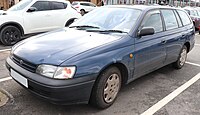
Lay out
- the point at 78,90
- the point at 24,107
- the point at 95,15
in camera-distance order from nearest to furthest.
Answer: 1. the point at 78,90
2. the point at 24,107
3. the point at 95,15

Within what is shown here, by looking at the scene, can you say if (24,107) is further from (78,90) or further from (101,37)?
(101,37)

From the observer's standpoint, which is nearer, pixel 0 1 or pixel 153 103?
pixel 153 103

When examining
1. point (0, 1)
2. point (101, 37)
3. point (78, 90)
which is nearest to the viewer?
point (78, 90)

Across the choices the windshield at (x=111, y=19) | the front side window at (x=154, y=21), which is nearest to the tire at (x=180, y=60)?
the front side window at (x=154, y=21)

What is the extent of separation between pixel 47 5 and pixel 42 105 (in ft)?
18.9

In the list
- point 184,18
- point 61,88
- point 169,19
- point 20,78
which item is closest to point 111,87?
point 61,88

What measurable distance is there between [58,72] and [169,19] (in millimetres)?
3039

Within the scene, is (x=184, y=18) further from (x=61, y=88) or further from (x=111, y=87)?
(x=61, y=88)

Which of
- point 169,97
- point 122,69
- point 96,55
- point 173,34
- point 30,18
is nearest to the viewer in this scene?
point 96,55

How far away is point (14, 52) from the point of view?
3238 mm

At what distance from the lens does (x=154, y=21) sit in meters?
4.18

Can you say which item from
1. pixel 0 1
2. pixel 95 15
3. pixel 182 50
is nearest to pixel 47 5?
pixel 95 15

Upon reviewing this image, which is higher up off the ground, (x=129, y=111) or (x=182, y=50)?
(x=182, y=50)

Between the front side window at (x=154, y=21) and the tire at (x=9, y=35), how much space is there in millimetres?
4962
